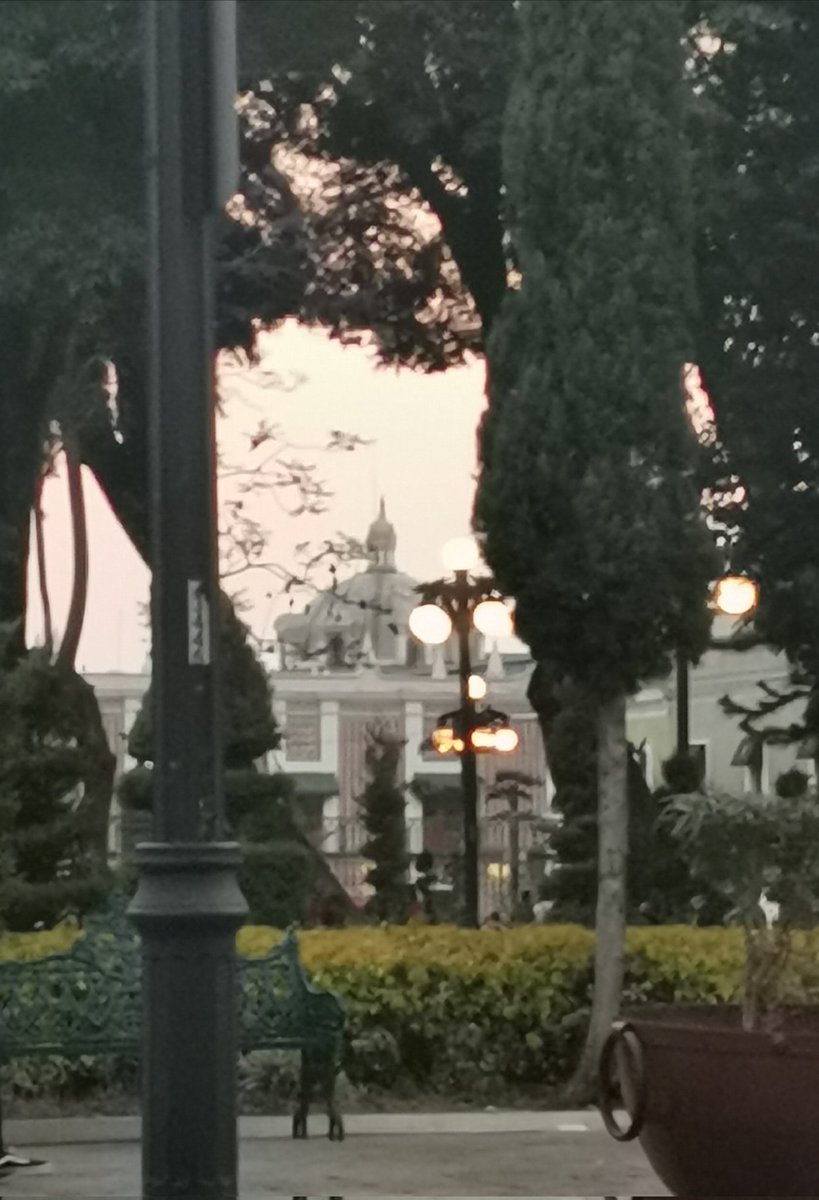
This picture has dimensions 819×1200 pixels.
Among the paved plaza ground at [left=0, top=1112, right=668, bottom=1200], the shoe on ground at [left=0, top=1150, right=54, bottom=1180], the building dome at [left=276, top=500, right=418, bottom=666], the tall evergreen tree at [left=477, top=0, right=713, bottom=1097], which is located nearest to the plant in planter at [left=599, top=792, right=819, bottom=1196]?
the paved plaza ground at [left=0, top=1112, right=668, bottom=1200]

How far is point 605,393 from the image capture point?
1137 centimetres

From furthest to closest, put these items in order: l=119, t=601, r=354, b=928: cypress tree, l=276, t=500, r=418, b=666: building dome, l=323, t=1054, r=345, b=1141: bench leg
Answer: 1. l=276, t=500, r=418, b=666: building dome
2. l=119, t=601, r=354, b=928: cypress tree
3. l=323, t=1054, r=345, b=1141: bench leg

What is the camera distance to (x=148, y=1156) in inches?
191

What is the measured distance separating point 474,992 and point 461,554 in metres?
4.45

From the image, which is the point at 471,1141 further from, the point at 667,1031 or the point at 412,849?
the point at 412,849

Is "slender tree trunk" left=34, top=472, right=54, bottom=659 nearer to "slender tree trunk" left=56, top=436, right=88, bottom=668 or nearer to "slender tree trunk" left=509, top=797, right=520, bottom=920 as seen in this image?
"slender tree trunk" left=56, top=436, right=88, bottom=668

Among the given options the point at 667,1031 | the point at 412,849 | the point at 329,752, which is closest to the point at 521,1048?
the point at 667,1031

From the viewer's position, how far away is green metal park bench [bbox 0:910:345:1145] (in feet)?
30.8

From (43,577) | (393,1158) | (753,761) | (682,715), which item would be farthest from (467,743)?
(393,1158)

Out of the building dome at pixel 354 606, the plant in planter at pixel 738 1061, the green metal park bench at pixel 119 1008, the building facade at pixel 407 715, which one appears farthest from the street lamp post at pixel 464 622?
the plant in planter at pixel 738 1061

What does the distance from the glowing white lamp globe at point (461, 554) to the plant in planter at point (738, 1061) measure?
1109cm

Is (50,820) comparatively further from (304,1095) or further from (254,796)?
(304,1095)

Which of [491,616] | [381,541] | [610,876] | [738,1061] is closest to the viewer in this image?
[738,1061]

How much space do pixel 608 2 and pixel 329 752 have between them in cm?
1520
